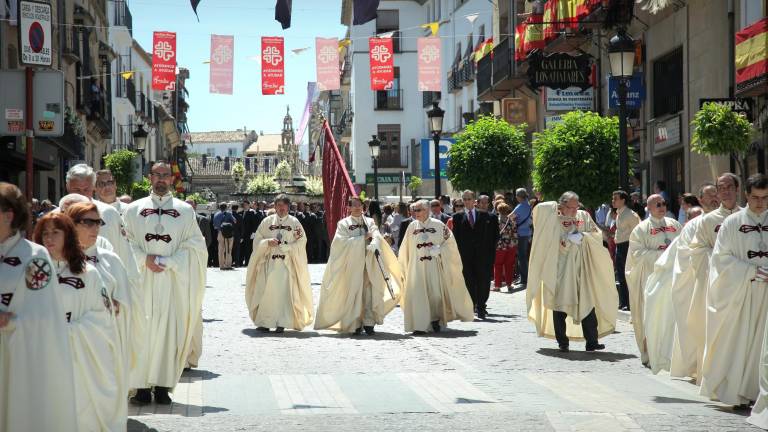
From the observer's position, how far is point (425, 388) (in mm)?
10109

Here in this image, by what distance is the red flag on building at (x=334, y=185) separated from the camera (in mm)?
17781

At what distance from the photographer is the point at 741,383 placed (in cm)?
902

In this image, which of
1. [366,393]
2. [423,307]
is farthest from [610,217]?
[366,393]

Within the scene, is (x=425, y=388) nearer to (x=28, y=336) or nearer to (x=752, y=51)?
(x=28, y=336)

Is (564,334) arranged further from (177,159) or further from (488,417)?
(177,159)

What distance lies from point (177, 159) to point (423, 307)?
81217 millimetres

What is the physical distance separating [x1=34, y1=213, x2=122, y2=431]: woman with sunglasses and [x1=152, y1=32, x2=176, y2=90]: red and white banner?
24.7 m

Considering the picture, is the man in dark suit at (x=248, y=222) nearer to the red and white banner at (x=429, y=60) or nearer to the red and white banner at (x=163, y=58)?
the red and white banner at (x=163, y=58)

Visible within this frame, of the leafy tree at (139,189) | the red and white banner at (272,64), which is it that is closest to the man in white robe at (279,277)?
the red and white banner at (272,64)

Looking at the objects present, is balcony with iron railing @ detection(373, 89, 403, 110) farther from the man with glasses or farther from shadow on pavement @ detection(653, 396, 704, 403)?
shadow on pavement @ detection(653, 396, 704, 403)

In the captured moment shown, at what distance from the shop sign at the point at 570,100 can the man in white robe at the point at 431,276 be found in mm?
14039

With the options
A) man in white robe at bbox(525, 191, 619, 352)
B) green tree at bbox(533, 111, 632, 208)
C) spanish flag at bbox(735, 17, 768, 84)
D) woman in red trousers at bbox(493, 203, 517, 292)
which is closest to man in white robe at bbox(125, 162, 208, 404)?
man in white robe at bbox(525, 191, 619, 352)

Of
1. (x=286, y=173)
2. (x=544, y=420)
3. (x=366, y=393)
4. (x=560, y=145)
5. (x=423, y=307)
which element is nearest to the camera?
(x=544, y=420)

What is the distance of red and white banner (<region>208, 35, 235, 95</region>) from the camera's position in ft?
94.4
